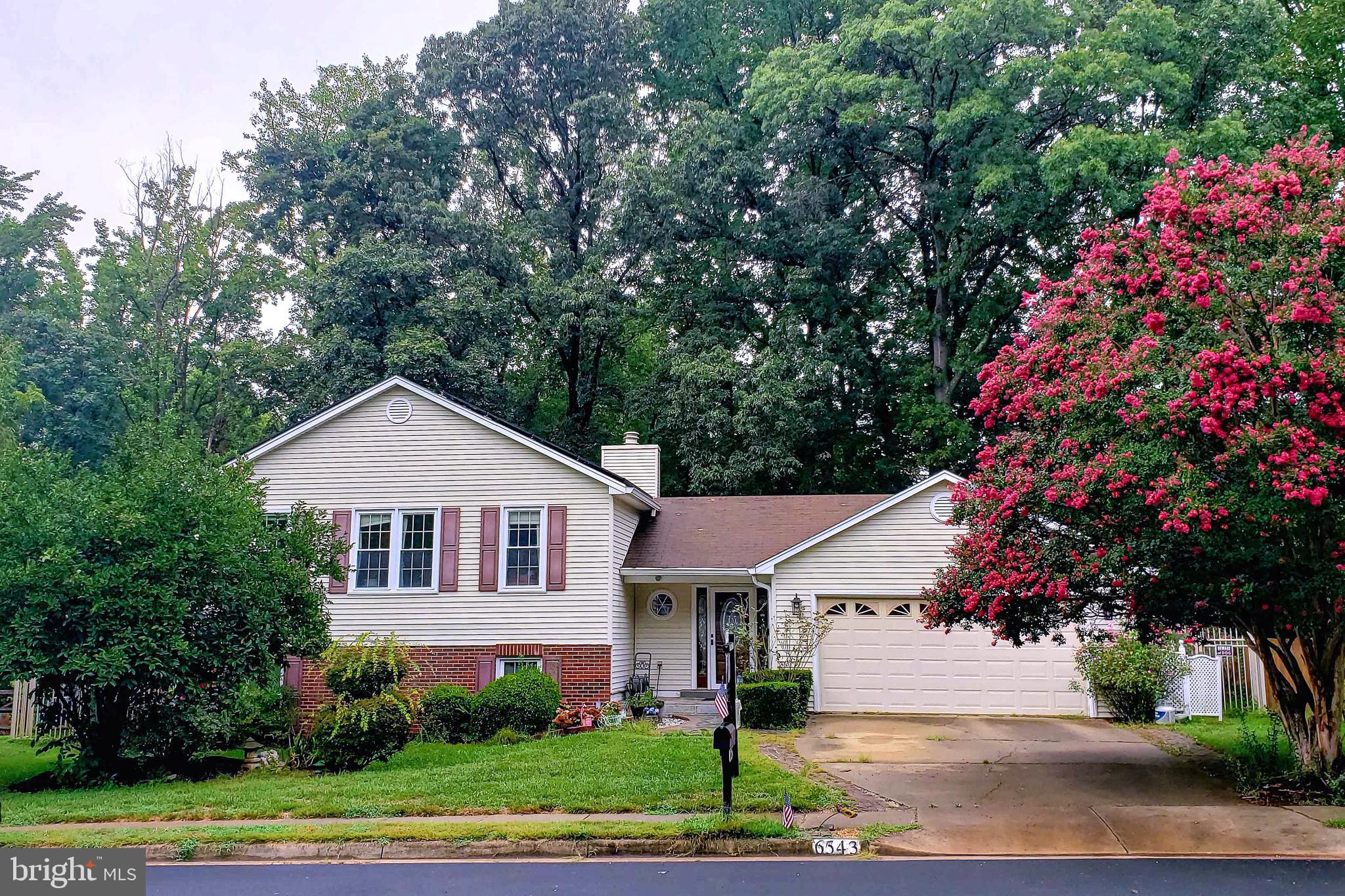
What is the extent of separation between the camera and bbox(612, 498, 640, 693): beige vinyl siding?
60.1ft

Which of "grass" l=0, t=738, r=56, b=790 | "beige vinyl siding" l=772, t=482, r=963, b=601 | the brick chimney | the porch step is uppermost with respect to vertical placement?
the brick chimney

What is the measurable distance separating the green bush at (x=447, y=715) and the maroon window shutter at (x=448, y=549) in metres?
3.01

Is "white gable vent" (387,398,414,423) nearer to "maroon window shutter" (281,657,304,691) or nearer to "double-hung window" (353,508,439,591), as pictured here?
"double-hung window" (353,508,439,591)

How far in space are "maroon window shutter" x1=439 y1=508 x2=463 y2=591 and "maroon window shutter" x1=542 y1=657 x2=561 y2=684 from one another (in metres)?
2.22

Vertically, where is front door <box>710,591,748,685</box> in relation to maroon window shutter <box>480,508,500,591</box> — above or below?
below

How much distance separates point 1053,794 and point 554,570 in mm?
10089

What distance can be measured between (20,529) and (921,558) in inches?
553

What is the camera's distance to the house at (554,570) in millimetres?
17625

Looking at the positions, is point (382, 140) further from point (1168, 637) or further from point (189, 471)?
point (1168, 637)

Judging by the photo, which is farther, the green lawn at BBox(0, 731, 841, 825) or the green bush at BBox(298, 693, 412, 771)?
the green bush at BBox(298, 693, 412, 771)

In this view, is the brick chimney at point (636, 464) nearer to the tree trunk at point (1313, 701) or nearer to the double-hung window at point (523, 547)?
the double-hung window at point (523, 547)

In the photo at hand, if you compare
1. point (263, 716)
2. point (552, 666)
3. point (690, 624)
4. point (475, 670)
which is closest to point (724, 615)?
point (690, 624)

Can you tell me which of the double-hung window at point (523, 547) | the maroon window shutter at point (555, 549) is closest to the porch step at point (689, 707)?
the maroon window shutter at point (555, 549)

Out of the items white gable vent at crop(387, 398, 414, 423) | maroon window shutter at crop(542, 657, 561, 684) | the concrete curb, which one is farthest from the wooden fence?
the concrete curb
